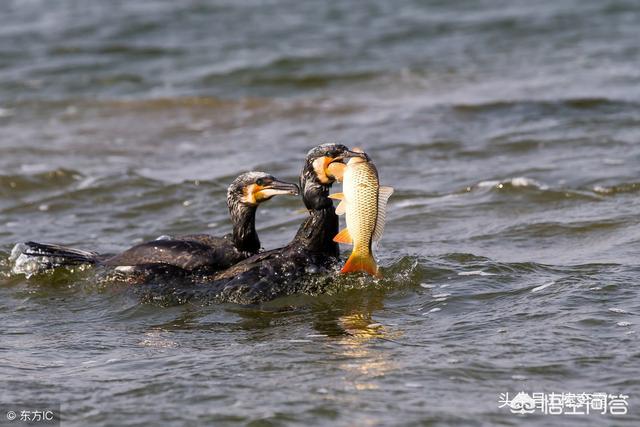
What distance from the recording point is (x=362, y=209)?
283 inches

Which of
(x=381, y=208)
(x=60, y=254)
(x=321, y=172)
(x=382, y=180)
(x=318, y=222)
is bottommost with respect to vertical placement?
(x=382, y=180)

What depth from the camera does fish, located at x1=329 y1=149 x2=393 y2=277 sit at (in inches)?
282

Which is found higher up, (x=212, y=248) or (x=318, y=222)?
(x=318, y=222)

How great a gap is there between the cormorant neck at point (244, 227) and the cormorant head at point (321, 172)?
56 cm

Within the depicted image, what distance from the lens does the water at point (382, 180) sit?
6.07m

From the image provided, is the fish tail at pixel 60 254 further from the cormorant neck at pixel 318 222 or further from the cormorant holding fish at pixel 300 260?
the cormorant neck at pixel 318 222

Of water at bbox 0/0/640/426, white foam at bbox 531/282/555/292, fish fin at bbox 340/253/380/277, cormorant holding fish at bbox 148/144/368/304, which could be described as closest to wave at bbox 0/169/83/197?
water at bbox 0/0/640/426

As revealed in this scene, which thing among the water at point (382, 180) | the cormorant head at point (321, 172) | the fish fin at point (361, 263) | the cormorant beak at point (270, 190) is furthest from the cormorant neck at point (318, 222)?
the fish fin at point (361, 263)

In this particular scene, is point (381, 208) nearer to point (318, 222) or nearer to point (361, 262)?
point (361, 262)

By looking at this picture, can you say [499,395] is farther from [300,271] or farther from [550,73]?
[550,73]

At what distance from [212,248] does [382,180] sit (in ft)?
12.4

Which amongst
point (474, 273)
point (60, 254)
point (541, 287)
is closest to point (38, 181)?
point (60, 254)

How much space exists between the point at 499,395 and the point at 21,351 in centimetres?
301

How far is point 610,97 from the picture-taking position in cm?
1488
